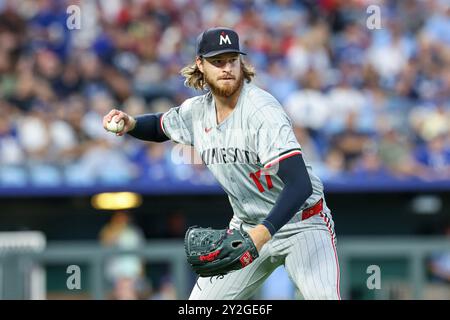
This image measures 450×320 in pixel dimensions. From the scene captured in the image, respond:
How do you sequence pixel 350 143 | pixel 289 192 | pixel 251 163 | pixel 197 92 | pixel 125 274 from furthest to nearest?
pixel 197 92 < pixel 350 143 < pixel 125 274 < pixel 251 163 < pixel 289 192

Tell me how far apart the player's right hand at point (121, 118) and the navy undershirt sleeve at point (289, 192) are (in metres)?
1.03

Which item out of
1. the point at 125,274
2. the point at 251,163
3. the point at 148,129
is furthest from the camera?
the point at 125,274

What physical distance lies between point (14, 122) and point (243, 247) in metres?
6.75

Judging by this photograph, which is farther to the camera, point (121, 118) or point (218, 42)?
point (121, 118)

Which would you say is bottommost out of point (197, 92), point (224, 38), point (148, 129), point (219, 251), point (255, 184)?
point (219, 251)

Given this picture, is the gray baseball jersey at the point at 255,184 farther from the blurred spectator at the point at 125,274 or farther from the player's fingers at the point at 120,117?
the blurred spectator at the point at 125,274

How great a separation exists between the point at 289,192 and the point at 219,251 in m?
0.43

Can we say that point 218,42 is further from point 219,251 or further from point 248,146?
point 219,251

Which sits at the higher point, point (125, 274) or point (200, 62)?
point (200, 62)

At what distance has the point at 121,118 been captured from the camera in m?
5.20

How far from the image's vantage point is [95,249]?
9172 mm

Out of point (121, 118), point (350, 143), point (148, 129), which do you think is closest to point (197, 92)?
point (350, 143)

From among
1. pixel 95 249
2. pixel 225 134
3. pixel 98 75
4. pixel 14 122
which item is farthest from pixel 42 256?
pixel 225 134

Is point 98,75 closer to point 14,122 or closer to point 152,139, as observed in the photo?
point 14,122
